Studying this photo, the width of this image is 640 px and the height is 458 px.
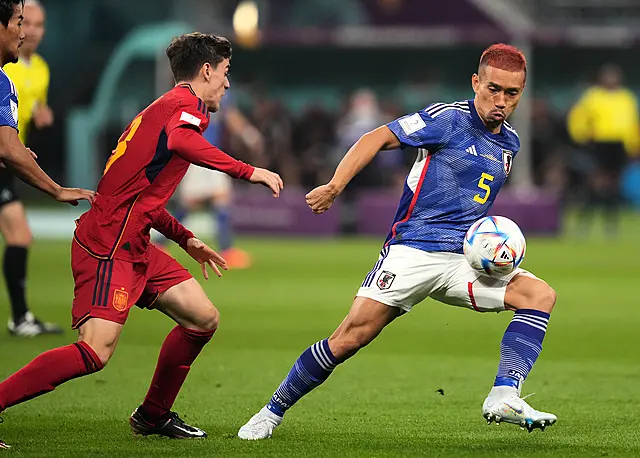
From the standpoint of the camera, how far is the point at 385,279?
637 cm

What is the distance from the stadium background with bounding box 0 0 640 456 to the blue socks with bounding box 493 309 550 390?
1.29ft

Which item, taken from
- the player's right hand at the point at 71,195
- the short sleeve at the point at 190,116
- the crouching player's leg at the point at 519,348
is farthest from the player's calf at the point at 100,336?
the crouching player's leg at the point at 519,348

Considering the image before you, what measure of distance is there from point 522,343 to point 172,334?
1785 millimetres

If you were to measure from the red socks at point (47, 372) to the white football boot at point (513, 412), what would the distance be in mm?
1853

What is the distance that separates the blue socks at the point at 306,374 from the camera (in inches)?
250

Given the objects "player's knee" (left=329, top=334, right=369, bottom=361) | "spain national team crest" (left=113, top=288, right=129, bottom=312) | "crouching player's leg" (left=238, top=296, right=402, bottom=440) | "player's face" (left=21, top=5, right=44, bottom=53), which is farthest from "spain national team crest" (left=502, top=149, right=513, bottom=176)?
"player's face" (left=21, top=5, right=44, bottom=53)

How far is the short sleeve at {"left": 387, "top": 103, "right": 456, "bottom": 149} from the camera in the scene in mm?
6391

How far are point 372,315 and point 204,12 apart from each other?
909 inches

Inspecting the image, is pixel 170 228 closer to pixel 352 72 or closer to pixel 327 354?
pixel 327 354

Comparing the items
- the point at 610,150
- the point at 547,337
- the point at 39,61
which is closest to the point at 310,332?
the point at 547,337

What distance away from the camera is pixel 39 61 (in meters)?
10.8

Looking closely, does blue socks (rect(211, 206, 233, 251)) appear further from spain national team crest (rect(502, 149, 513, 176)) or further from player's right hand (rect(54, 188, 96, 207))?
player's right hand (rect(54, 188, 96, 207))

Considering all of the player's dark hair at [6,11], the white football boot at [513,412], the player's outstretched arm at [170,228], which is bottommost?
the white football boot at [513,412]

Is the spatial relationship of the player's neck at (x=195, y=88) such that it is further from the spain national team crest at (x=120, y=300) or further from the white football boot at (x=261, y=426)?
the white football boot at (x=261, y=426)
